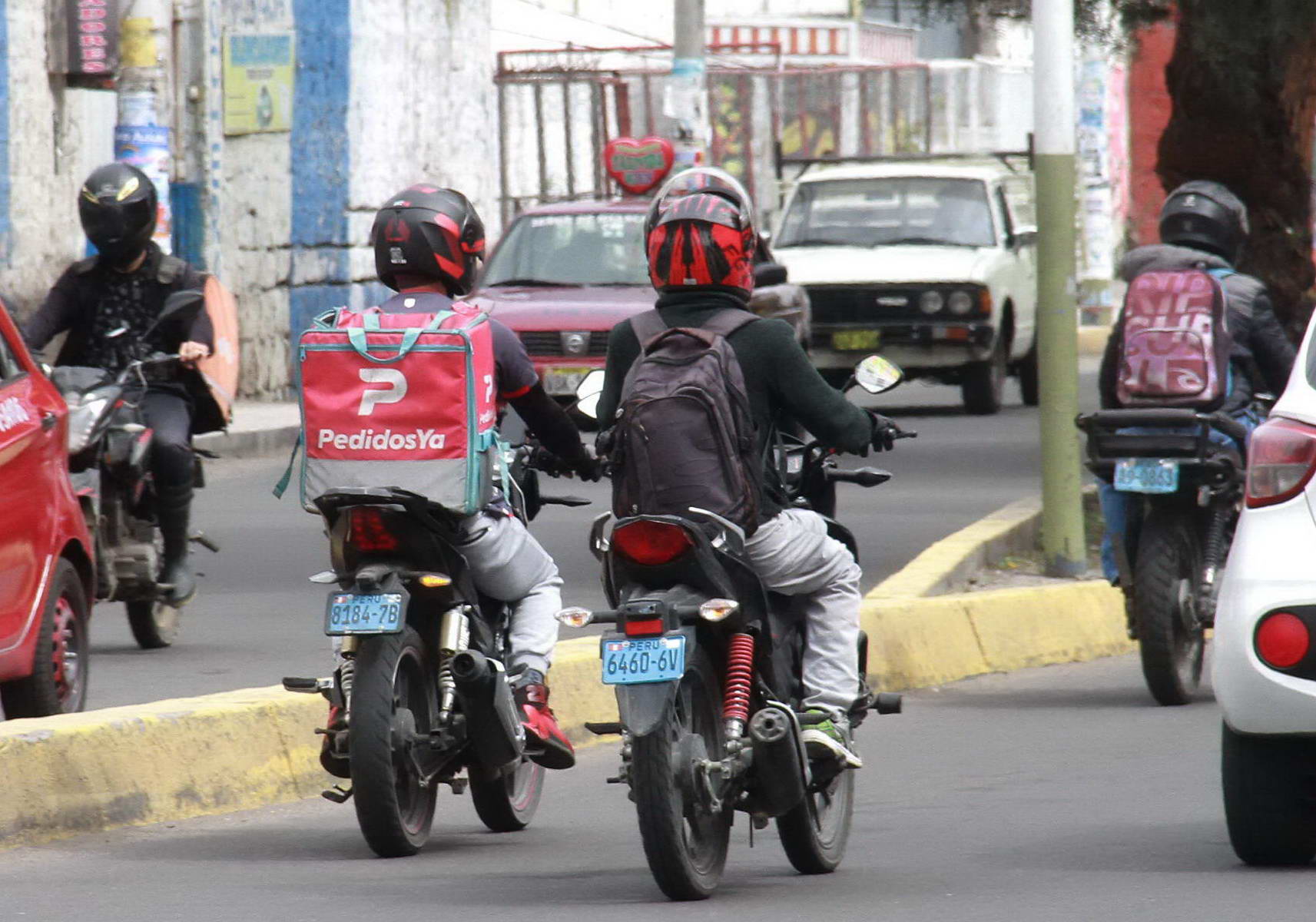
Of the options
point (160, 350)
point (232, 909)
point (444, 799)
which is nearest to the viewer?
point (232, 909)

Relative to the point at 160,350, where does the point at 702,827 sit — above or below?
below

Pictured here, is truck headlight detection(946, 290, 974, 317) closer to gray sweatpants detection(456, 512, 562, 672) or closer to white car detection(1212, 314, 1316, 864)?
gray sweatpants detection(456, 512, 562, 672)

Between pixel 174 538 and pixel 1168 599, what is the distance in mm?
3554

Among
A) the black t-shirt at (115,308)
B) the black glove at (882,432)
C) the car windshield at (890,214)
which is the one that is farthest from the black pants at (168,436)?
the car windshield at (890,214)

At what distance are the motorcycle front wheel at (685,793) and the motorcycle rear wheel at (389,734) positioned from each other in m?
0.71

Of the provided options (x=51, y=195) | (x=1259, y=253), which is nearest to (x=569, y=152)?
(x=51, y=195)

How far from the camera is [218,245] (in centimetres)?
2286

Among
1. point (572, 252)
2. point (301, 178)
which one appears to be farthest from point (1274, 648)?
point (301, 178)

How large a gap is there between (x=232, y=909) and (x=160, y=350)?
4.32 m

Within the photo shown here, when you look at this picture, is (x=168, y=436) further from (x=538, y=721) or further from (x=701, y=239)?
(x=701, y=239)

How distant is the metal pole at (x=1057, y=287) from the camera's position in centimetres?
→ 1174

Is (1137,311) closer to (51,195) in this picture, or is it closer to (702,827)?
(702,827)

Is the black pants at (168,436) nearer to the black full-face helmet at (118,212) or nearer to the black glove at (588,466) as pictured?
the black full-face helmet at (118,212)

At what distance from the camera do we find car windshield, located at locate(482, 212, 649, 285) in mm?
19484
